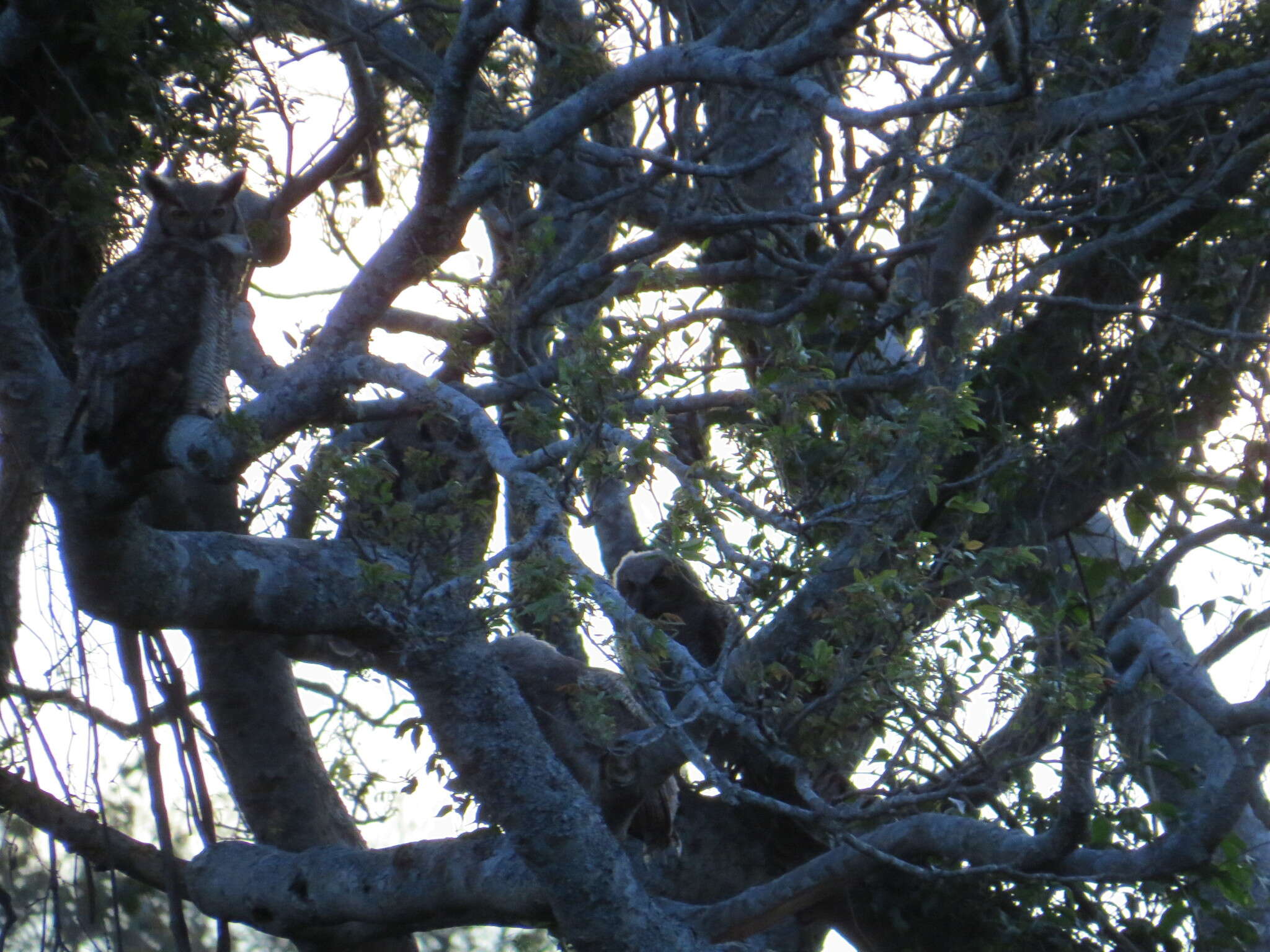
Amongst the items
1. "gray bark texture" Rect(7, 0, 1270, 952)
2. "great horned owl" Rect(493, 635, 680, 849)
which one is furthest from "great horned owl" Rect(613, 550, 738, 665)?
"great horned owl" Rect(493, 635, 680, 849)

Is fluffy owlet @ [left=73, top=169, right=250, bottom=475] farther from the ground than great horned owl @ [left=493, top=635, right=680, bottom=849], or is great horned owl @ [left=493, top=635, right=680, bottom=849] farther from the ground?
fluffy owlet @ [left=73, top=169, right=250, bottom=475]

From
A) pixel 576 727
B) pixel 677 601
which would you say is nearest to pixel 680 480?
pixel 576 727

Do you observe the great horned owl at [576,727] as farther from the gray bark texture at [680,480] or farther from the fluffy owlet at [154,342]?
the fluffy owlet at [154,342]

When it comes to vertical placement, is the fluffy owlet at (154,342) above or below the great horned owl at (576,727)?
above

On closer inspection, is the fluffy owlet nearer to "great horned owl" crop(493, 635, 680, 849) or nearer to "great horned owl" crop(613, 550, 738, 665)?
"great horned owl" crop(493, 635, 680, 849)

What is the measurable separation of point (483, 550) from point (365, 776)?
1.65 meters

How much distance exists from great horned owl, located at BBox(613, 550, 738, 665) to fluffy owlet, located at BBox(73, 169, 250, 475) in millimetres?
2083

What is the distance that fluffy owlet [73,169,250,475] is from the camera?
350cm

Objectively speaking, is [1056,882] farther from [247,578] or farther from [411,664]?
[247,578]

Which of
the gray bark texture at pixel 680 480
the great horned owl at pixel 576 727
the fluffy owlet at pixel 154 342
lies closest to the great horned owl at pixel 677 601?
the gray bark texture at pixel 680 480

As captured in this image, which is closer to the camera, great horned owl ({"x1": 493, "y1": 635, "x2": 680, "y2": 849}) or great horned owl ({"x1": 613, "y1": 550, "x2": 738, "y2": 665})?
great horned owl ({"x1": 493, "y1": 635, "x2": 680, "y2": 849})

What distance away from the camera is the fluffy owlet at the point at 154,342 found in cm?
350

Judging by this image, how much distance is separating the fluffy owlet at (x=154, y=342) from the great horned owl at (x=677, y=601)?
208 cm

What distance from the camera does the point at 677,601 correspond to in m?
5.76
